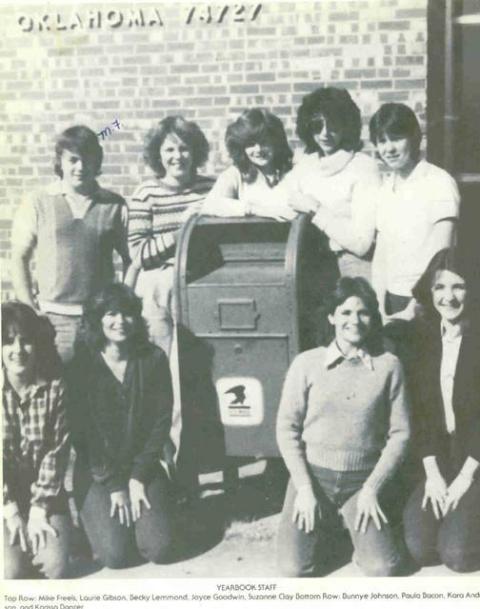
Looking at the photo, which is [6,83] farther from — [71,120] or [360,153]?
[360,153]

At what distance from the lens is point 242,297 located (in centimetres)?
646

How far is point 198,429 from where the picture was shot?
264 inches

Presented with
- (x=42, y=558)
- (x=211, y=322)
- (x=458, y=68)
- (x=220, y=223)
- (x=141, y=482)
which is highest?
(x=458, y=68)

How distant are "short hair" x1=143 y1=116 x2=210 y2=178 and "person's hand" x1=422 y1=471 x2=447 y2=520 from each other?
2.16 m

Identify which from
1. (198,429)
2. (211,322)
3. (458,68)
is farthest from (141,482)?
(458,68)

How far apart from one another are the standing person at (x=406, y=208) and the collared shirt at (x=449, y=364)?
0.24 m

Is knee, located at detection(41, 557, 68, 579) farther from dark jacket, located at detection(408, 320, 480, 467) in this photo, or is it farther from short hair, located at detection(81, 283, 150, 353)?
dark jacket, located at detection(408, 320, 480, 467)

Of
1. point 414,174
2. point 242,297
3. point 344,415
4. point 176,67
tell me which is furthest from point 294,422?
point 176,67

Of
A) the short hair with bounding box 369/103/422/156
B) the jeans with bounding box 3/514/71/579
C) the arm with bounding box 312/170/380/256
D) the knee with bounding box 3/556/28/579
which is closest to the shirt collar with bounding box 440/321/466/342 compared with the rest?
the arm with bounding box 312/170/380/256

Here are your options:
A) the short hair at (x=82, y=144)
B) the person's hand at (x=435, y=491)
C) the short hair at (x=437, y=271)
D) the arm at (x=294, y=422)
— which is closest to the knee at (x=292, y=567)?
the arm at (x=294, y=422)

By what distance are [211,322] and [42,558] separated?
167 centimetres

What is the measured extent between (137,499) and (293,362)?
1171 mm

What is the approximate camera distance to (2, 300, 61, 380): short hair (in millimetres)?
6746

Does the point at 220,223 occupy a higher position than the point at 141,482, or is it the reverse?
the point at 220,223
